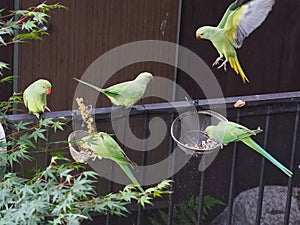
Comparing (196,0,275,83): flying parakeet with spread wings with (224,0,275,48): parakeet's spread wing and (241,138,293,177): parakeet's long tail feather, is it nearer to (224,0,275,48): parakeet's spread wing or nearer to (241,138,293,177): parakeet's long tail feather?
(224,0,275,48): parakeet's spread wing

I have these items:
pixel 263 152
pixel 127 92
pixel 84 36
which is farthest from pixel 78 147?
pixel 84 36

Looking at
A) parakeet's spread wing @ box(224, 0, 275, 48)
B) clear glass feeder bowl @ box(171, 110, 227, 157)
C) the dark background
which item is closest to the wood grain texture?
the dark background

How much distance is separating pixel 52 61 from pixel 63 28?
0.24 metres

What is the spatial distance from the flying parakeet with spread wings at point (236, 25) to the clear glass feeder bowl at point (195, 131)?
229 millimetres

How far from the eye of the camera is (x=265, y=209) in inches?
165

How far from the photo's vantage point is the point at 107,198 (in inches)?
74.0

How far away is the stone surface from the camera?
4125mm

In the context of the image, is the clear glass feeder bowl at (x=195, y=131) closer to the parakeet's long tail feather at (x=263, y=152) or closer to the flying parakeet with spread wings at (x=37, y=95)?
the parakeet's long tail feather at (x=263, y=152)

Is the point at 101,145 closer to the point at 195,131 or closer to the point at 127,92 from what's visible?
the point at 127,92

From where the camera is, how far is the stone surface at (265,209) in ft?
13.5

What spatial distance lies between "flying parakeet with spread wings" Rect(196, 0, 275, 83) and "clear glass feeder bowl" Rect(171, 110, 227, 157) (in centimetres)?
23

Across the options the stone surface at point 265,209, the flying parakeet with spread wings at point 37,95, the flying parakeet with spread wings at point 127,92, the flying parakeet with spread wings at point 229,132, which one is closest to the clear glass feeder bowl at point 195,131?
the flying parakeet with spread wings at point 229,132

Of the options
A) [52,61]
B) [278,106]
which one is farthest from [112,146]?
[52,61]

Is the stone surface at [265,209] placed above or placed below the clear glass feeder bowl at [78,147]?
below
